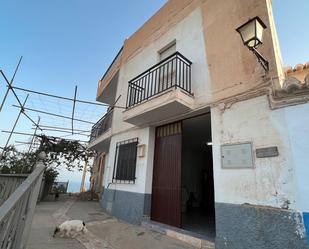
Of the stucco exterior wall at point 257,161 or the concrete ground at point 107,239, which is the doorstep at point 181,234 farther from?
the stucco exterior wall at point 257,161

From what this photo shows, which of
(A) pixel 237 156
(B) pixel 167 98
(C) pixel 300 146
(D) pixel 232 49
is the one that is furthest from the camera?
(B) pixel 167 98

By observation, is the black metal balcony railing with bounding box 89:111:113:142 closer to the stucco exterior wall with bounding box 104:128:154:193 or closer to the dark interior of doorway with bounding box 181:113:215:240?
the stucco exterior wall with bounding box 104:128:154:193

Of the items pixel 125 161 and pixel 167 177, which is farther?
pixel 125 161

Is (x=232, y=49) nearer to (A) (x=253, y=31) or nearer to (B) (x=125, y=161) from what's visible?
(A) (x=253, y=31)

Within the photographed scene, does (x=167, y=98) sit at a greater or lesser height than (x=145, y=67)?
lesser

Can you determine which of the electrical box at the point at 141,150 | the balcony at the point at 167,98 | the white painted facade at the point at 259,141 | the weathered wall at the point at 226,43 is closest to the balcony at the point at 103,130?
the electrical box at the point at 141,150

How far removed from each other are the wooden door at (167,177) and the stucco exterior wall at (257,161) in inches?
61.7

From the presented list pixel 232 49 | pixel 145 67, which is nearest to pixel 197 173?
pixel 145 67

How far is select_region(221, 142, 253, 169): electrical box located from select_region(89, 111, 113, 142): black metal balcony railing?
6.44 m

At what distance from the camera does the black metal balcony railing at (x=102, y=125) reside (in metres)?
9.20

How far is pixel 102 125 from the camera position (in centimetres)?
1012

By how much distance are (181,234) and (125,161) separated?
3.30 metres

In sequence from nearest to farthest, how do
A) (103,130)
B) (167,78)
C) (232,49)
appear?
1. (232,49)
2. (167,78)
3. (103,130)

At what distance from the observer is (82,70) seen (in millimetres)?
9227
